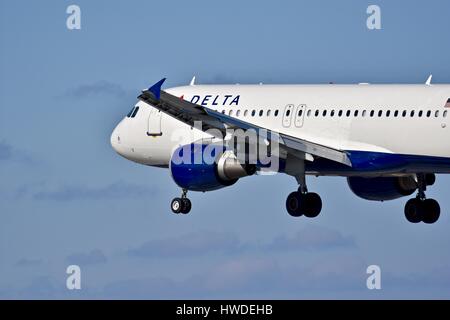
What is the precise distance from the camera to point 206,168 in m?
61.3

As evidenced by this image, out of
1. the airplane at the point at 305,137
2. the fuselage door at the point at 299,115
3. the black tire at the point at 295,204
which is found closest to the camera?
the airplane at the point at 305,137

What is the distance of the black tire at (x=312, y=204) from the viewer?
206ft

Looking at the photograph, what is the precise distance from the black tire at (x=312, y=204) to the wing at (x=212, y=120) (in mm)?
2605

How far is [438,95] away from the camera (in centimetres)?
5819

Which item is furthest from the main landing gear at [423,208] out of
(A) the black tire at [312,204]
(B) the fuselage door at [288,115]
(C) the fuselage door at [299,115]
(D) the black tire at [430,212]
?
(B) the fuselage door at [288,115]

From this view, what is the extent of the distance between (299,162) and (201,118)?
227 inches

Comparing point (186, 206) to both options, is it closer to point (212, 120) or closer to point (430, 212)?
point (212, 120)

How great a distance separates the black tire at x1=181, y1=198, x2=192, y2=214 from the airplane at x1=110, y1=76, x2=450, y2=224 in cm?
4

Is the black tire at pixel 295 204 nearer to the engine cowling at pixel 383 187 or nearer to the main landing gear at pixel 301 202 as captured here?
the main landing gear at pixel 301 202

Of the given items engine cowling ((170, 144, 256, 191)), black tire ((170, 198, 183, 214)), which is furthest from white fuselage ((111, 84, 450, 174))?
engine cowling ((170, 144, 256, 191))

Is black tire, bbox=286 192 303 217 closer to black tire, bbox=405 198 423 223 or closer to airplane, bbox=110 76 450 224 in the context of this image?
airplane, bbox=110 76 450 224

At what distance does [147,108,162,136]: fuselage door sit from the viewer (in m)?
66.7
